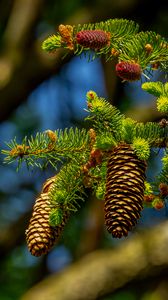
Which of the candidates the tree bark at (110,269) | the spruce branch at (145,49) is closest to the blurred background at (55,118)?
the tree bark at (110,269)

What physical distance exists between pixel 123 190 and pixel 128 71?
17cm

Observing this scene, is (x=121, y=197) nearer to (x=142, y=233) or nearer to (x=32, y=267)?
(x=142, y=233)

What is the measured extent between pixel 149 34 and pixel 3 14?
2918mm

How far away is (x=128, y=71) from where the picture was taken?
3.51 feet

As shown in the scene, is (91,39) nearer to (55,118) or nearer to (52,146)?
(52,146)

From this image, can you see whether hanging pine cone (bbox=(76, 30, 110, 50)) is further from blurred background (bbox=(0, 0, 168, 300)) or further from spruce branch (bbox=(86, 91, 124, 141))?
blurred background (bbox=(0, 0, 168, 300))

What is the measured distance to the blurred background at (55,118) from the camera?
2.95 m

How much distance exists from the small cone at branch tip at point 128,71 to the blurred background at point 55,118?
5.01 ft

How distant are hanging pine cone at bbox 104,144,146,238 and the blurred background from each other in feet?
5.17

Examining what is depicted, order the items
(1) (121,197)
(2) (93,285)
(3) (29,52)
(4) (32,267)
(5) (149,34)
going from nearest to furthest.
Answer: (1) (121,197)
(5) (149,34)
(2) (93,285)
(3) (29,52)
(4) (32,267)

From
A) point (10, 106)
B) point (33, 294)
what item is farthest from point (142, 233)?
point (10, 106)

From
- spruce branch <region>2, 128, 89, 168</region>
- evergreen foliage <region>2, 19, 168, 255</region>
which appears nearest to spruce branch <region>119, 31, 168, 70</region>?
evergreen foliage <region>2, 19, 168, 255</region>

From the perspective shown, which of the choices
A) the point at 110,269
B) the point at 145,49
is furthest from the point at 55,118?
the point at 145,49

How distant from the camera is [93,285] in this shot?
2.81 m
